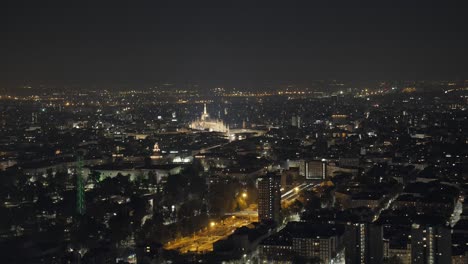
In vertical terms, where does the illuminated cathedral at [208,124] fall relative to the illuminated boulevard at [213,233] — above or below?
below

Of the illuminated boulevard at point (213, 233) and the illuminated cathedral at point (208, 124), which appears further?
the illuminated cathedral at point (208, 124)

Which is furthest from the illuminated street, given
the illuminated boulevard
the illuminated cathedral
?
the illuminated cathedral

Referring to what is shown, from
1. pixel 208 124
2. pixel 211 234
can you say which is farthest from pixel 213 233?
pixel 208 124

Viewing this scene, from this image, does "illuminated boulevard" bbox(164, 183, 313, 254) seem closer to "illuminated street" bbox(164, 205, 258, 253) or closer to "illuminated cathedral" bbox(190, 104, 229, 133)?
"illuminated street" bbox(164, 205, 258, 253)

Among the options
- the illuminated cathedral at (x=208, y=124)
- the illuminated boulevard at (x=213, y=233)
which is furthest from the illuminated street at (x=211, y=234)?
the illuminated cathedral at (x=208, y=124)

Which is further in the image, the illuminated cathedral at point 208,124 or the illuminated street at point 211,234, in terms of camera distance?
the illuminated cathedral at point 208,124

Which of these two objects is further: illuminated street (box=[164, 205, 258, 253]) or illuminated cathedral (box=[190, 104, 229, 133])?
illuminated cathedral (box=[190, 104, 229, 133])

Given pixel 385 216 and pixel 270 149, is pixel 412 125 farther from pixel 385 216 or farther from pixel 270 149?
pixel 385 216

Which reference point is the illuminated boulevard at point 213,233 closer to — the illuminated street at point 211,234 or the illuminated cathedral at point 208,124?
the illuminated street at point 211,234
